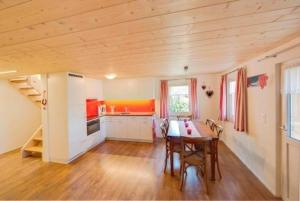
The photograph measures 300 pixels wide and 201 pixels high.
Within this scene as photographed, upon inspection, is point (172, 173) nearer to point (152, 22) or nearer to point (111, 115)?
point (152, 22)

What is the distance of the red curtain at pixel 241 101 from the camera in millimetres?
3188

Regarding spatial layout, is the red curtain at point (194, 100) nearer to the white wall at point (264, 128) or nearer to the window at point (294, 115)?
the white wall at point (264, 128)

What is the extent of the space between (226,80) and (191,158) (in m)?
2.75

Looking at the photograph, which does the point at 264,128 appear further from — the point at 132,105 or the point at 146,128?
the point at 132,105

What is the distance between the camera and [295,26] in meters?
1.51

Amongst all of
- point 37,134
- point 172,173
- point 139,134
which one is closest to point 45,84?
point 37,134

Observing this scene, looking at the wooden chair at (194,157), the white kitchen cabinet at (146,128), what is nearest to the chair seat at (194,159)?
the wooden chair at (194,157)

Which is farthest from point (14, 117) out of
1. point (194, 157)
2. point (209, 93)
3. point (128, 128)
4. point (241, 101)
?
point (241, 101)

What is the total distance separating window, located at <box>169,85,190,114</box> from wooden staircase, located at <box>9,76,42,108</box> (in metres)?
4.21

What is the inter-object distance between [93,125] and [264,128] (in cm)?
419

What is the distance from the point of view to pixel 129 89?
5562 millimetres

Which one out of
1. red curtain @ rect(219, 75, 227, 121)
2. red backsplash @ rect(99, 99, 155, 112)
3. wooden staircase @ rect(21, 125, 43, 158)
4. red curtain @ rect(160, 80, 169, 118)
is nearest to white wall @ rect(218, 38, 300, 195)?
red curtain @ rect(219, 75, 227, 121)

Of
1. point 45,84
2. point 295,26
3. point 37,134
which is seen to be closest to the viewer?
point 295,26

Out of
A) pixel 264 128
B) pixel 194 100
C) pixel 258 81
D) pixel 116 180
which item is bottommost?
pixel 116 180
